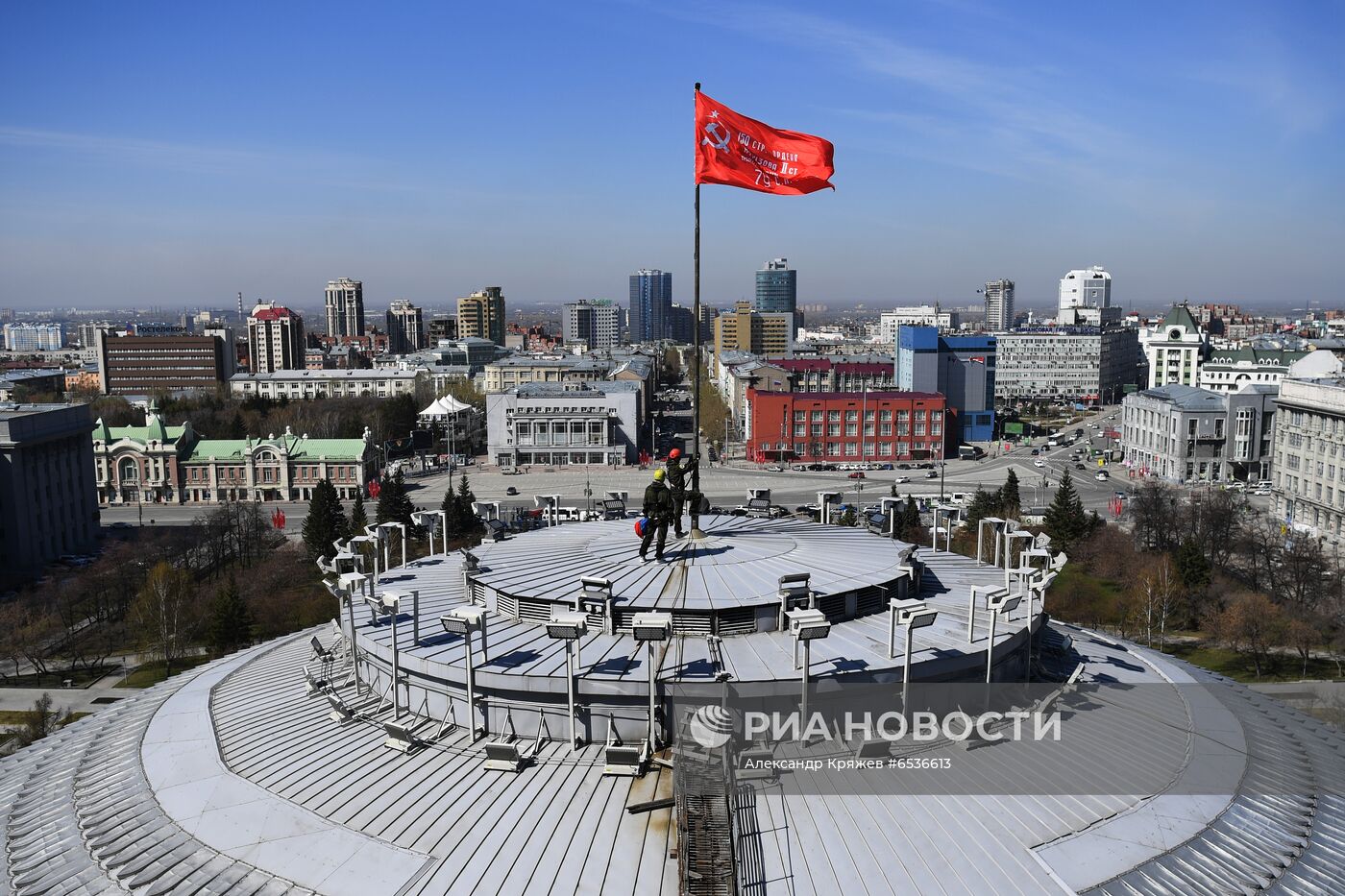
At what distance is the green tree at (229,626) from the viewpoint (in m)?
45.2

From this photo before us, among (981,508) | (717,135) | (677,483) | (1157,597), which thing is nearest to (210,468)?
(981,508)

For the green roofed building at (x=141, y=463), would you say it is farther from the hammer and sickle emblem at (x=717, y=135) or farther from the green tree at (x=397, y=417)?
the hammer and sickle emblem at (x=717, y=135)

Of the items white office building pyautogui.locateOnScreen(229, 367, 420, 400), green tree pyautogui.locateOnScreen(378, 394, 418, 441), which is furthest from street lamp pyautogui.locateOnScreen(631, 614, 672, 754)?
white office building pyautogui.locateOnScreen(229, 367, 420, 400)

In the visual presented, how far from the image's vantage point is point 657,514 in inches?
836

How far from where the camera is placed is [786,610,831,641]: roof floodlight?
15812mm

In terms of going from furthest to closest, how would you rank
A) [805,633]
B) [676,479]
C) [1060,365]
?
[1060,365] → [676,479] → [805,633]

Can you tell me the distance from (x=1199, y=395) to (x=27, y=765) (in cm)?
10776

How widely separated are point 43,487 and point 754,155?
233 feet

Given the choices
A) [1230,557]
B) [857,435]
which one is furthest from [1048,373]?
[1230,557]

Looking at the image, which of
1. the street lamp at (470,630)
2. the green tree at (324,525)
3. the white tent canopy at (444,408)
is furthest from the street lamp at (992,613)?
the white tent canopy at (444,408)

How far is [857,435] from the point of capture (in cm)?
11388

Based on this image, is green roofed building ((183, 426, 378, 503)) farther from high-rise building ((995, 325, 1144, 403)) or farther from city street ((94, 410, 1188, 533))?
high-rise building ((995, 325, 1144, 403))

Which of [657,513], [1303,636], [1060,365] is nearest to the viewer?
[657,513]

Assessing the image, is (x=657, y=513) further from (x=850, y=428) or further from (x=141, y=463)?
(x=850, y=428)
